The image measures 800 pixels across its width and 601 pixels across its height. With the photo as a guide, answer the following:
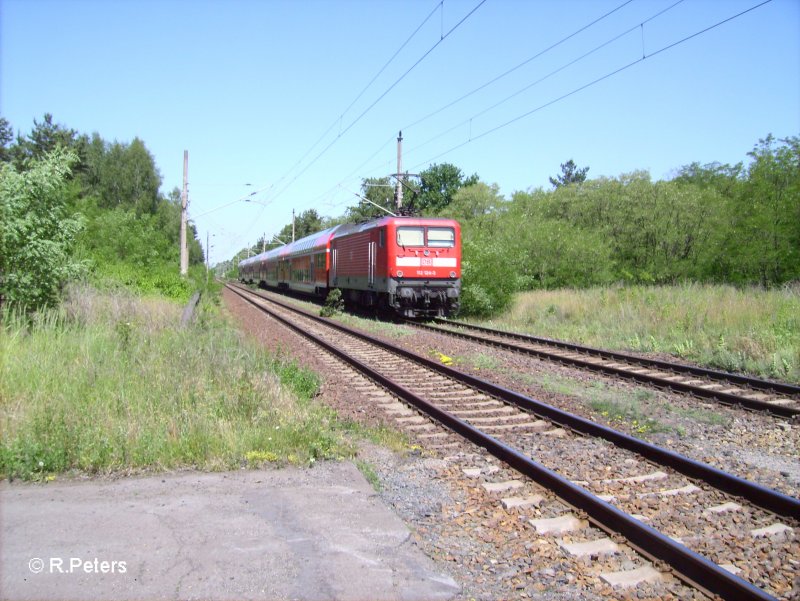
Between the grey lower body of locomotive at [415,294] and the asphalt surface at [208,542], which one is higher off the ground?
the grey lower body of locomotive at [415,294]

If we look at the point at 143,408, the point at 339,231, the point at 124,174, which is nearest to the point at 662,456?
the point at 143,408

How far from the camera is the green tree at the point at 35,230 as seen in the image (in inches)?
369

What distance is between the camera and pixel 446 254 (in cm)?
1994

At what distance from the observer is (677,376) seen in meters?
10.5

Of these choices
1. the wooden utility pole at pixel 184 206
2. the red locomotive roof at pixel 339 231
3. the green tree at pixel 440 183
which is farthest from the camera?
the green tree at pixel 440 183

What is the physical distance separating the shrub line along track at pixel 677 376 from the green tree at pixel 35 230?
8.99 metres

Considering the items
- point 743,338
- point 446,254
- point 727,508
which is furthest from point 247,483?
point 446,254

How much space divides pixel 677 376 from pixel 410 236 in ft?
34.3

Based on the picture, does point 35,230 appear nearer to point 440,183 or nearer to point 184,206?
point 184,206

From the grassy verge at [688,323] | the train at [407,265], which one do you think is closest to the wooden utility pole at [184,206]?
the train at [407,265]

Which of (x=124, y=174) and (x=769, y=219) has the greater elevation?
(x=124, y=174)

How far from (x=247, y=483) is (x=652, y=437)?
4375mm

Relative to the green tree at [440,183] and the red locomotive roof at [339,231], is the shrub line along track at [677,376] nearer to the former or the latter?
the red locomotive roof at [339,231]

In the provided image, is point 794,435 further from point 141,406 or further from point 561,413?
point 141,406
